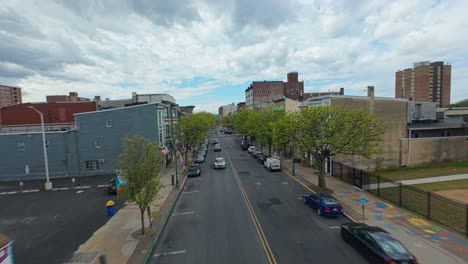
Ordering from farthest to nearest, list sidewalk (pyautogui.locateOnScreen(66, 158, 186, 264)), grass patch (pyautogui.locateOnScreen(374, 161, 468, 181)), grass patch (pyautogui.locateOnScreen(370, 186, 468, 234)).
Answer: grass patch (pyautogui.locateOnScreen(374, 161, 468, 181))
grass patch (pyautogui.locateOnScreen(370, 186, 468, 234))
sidewalk (pyautogui.locateOnScreen(66, 158, 186, 264))

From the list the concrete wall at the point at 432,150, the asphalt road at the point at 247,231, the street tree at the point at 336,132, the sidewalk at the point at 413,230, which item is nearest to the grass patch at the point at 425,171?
the concrete wall at the point at 432,150

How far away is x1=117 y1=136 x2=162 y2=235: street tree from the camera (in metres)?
14.0

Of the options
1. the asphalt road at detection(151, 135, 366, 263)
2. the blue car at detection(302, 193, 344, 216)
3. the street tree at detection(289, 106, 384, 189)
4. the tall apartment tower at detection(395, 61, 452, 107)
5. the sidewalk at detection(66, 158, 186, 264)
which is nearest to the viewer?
the asphalt road at detection(151, 135, 366, 263)

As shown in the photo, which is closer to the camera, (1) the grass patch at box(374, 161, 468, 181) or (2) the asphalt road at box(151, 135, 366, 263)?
(2) the asphalt road at box(151, 135, 366, 263)

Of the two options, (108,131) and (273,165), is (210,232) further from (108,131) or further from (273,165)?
(108,131)

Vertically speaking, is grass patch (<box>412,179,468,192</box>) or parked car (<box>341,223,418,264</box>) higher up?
parked car (<box>341,223,418,264</box>)

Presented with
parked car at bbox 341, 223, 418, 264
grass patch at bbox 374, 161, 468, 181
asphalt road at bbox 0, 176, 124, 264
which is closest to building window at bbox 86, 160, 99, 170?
asphalt road at bbox 0, 176, 124, 264

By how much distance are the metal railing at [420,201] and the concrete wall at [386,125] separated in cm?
561

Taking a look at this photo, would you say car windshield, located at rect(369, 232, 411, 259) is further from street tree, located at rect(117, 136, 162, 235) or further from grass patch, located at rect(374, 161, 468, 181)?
grass patch, located at rect(374, 161, 468, 181)

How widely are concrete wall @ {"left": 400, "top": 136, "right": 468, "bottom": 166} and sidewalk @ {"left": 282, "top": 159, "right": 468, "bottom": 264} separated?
14822 mm

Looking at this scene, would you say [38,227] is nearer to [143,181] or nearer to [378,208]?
[143,181]

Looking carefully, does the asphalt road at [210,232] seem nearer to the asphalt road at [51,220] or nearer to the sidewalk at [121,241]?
the sidewalk at [121,241]

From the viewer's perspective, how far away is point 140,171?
552 inches

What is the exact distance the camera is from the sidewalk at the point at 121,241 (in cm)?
1202
